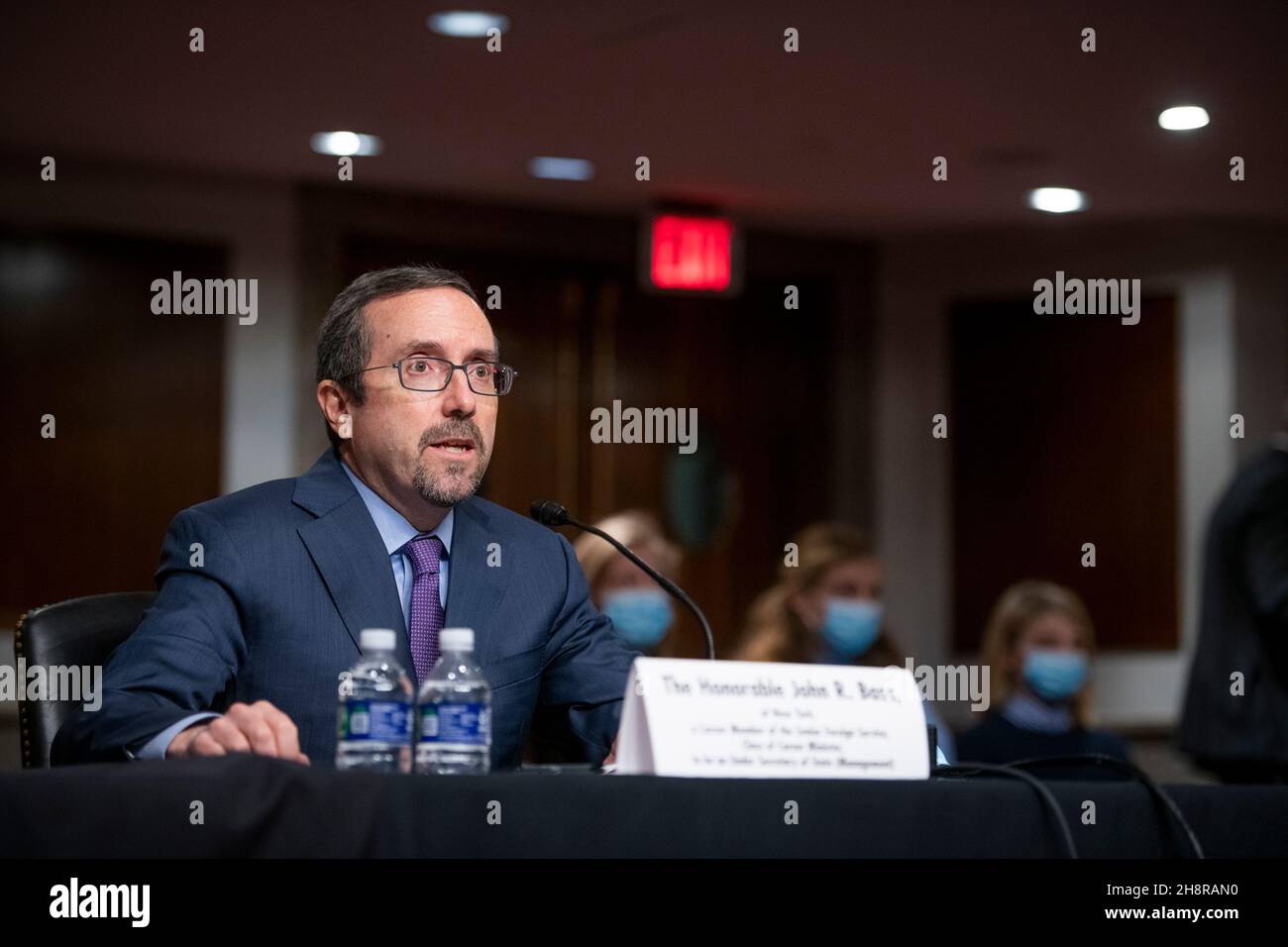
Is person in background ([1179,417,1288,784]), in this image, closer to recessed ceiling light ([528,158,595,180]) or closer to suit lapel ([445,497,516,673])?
suit lapel ([445,497,516,673])

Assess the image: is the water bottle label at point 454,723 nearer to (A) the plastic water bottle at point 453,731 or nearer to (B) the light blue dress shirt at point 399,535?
(A) the plastic water bottle at point 453,731

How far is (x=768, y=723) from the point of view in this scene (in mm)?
1252

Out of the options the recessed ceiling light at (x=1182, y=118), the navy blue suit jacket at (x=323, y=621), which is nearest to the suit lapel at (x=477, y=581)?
the navy blue suit jacket at (x=323, y=621)

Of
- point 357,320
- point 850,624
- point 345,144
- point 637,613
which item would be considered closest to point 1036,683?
point 850,624

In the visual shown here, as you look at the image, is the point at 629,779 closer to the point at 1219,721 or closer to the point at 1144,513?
the point at 1219,721

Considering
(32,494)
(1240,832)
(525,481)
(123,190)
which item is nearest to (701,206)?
(525,481)

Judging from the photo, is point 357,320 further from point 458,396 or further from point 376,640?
point 376,640

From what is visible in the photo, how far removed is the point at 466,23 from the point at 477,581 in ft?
7.44

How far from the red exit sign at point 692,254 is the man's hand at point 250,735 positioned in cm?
452

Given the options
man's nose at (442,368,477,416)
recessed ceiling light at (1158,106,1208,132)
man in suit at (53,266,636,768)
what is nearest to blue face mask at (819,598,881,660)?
man in suit at (53,266,636,768)

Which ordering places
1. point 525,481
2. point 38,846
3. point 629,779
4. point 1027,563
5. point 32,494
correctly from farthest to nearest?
1. point 1027,563
2. point 525,481
3. point 32,494
4. point 629,779
5. point 38,846

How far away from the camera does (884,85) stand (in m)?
4.18

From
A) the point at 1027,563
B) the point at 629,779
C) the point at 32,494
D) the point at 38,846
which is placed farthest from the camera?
the point at 1027,563
